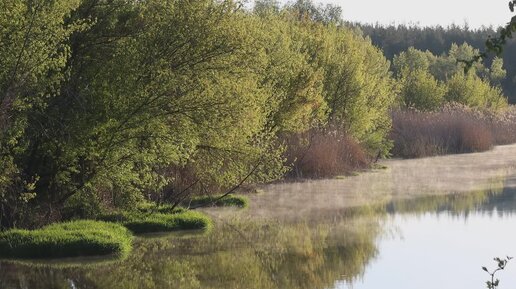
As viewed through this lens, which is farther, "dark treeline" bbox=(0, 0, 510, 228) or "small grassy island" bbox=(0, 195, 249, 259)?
"small grassy island" bbox=(0, 195, 249, 259)

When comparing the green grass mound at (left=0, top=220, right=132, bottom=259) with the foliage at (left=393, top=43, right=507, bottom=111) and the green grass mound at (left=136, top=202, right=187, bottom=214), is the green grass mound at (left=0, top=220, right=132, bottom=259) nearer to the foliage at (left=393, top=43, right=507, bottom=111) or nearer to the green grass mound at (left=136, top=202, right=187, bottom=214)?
the green grass mound at (left=136, top=202, right=187, bottom=214)

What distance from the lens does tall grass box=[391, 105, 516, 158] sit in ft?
139

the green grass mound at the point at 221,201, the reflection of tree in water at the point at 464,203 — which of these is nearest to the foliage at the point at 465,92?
the reflection of tree in water at the point at 464,203

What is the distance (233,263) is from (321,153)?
51.7ft

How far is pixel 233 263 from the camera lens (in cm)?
1669

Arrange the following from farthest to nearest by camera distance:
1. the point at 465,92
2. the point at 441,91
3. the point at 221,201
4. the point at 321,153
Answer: the point at 465,92, the point at 441,91, the point at 321,153, the point at 221,201

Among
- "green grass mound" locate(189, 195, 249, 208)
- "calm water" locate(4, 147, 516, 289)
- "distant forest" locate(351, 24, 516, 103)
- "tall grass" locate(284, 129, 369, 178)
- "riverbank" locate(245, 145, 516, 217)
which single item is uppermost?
"distant forest" locate(351, 24, 516, 103)

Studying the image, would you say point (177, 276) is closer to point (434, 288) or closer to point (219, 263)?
point (219, 263)

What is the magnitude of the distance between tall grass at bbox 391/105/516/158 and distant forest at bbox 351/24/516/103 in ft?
137

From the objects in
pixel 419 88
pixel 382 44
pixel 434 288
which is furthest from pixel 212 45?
pixel 382 44

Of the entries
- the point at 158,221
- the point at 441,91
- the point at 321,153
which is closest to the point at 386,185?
the point at 321,153

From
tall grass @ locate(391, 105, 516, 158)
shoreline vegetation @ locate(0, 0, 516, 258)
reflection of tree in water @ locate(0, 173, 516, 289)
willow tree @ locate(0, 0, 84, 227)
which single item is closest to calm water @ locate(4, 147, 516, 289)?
reflection of tree in water @ locate(0, 173, 516, 289)

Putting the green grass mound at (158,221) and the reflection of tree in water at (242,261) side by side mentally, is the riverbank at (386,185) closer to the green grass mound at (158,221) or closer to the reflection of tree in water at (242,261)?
the reflection of tree in water at (242,261)

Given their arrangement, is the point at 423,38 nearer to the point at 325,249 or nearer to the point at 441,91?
the point at 441,91
